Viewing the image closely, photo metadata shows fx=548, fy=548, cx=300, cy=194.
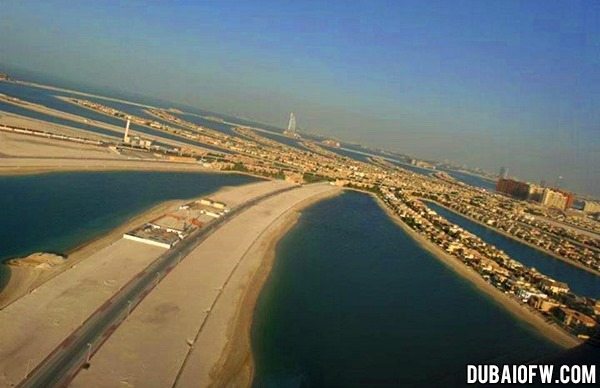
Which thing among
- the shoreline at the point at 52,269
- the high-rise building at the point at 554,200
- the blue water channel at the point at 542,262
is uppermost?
the high-rise building at the point at 554,200

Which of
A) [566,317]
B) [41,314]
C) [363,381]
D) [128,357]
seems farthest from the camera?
[566,317]

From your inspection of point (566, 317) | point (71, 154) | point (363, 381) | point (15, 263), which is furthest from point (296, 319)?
point (71, 154)

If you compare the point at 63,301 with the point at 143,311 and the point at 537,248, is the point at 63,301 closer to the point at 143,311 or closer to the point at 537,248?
the point at 143,311

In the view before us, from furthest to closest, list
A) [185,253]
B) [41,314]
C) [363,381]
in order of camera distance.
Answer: [185,253], [363,381], [41,314]

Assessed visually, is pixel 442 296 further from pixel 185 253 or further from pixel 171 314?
pixel 171 314

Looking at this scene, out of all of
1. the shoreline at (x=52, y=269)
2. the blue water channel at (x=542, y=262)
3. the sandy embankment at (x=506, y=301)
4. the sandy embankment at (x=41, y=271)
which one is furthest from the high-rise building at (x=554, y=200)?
the sandy embankment at (x=41, y=271)

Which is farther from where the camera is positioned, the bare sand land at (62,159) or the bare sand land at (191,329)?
the bare sand land at (62,159)

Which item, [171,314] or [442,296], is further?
[442,296]

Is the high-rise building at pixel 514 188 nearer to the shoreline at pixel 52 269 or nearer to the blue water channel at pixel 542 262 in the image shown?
the blue water channel at pixel 542 262
